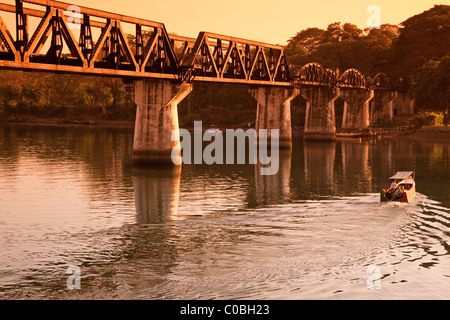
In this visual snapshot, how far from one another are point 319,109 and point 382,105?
145 feet

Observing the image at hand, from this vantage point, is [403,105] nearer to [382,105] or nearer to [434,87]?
[382,105]

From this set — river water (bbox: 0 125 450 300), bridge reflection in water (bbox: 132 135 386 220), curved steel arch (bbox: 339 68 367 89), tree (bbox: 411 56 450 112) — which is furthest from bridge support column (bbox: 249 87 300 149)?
tree (bbox: 411 56 450 112)

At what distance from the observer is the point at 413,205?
159 ft

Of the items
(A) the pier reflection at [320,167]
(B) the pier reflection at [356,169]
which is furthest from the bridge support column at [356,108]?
(B) the pier reflection at [356,169]

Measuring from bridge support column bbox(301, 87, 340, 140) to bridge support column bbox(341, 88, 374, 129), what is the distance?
663 inches

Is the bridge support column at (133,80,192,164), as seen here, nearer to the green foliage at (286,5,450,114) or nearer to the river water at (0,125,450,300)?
the river water at (0,125,450,300)

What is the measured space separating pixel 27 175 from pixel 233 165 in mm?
24889

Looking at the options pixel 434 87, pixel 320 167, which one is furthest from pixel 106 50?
pixel 434 87

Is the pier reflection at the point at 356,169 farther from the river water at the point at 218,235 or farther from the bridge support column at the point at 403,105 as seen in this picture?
the bridge support column at the point at 403,105

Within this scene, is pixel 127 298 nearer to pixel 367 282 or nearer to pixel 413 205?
pixel 367 282

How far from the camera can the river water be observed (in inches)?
1107

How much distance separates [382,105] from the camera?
168500 millimetres

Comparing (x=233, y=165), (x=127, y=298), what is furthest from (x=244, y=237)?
(x=233, y=165)

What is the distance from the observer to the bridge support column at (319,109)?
129 metres
